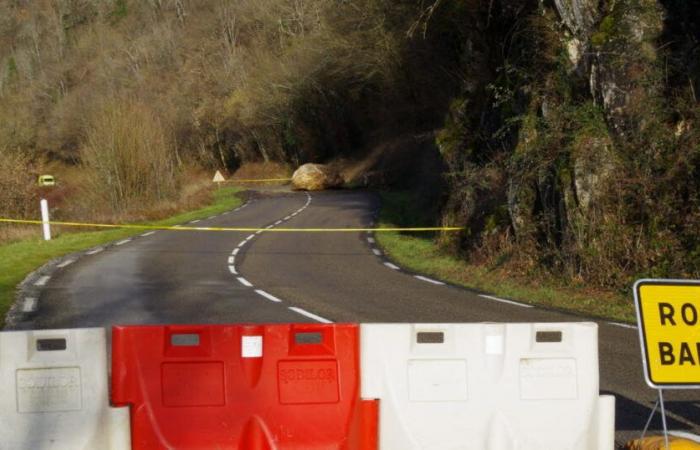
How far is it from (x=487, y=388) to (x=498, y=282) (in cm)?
989

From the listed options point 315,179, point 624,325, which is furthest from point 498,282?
point 315,179

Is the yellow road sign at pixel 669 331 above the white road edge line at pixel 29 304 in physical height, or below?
above

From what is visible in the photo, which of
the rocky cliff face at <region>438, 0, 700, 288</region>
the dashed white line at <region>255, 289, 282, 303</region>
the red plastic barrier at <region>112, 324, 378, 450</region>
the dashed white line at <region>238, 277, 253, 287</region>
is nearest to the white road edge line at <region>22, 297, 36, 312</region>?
the dashed white line at <region>255, 289, 282, 303</region>

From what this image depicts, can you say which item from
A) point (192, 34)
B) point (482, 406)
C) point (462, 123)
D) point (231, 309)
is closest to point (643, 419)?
point (482, 406)

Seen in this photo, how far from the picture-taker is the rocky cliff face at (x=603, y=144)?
13.1 meters

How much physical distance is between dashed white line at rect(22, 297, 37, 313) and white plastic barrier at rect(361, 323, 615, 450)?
26.6 ft

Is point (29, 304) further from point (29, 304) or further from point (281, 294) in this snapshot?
point (281, 294)

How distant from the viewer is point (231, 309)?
39.5ft

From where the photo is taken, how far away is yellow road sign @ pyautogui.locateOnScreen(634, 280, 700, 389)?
5199mm

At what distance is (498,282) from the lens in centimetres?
1502

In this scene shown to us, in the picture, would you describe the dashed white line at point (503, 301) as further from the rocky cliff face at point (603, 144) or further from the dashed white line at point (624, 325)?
the dashed white line at point (624, 325)

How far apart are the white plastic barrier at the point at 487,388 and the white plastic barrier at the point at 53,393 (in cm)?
163

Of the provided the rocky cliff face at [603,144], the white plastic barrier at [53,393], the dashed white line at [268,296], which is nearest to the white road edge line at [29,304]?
the dashed white line at [268,296]

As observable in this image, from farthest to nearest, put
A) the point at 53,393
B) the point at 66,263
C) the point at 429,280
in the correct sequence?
the point at 66,263 < the point at 429,280 < the point at 53,393
